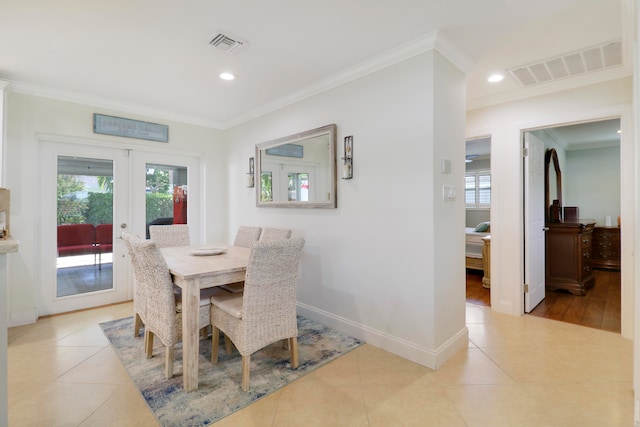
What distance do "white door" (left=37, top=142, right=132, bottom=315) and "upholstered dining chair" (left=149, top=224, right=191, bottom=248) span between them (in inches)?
26.3

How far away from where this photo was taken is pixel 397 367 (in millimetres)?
2299

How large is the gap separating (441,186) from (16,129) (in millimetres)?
4049

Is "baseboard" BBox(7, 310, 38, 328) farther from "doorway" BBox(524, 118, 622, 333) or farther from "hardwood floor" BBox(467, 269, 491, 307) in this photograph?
"doorway" BBox(524, 118, 622, 333)

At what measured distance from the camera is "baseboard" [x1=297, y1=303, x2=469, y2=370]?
2.31 meters

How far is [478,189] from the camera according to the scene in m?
7.72

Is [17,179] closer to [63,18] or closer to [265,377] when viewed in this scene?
[63,18]

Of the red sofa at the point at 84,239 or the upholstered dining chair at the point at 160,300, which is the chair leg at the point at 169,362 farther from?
the red sofa at the point at 84,239

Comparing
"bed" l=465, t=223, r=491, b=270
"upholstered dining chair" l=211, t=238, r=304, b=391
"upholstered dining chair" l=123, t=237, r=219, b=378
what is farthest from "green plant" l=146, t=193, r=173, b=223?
"bed" l=465, t=223, r=491, b=270

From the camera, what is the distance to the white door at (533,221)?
11.1 ft

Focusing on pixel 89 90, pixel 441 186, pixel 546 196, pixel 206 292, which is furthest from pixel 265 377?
pixel 546 196

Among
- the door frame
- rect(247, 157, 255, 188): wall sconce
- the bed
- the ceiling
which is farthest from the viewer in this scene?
the bed

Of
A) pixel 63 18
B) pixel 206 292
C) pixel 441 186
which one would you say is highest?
pixel 63 18

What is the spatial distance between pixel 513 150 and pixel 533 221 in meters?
0.83

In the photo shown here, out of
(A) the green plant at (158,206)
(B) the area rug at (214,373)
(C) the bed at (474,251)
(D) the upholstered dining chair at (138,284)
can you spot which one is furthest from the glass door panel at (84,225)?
(C) the bed at (474,251)
